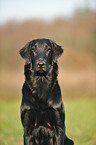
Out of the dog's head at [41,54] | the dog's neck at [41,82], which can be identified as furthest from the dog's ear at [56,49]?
the dog's neck at [41,82]

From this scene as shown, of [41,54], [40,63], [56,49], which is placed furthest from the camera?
[56,49]

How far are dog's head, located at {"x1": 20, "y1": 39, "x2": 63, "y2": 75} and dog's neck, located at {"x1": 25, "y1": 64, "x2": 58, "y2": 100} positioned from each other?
3.8 inches

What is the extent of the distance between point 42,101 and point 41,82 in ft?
1.29

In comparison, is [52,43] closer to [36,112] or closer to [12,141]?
[36,112]

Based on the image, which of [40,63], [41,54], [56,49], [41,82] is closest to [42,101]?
[41,82]

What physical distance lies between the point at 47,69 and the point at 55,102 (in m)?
0.57

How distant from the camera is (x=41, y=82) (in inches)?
203

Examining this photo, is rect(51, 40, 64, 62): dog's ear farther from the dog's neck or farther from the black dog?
the dog's neck

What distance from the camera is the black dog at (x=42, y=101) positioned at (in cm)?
483

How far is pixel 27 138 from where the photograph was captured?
4840 millimetres

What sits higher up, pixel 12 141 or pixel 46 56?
pixel 46 56

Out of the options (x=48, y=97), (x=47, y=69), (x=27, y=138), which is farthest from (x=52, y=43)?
(x=27, y=138)

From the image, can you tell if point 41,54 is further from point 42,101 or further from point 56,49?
point 42,101

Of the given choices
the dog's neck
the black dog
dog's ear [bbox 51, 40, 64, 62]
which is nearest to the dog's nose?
the black dog
